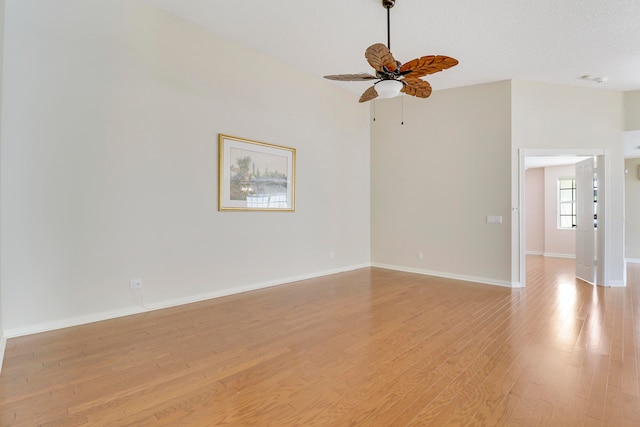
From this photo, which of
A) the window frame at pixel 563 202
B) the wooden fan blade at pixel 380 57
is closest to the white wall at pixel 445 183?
the wooden fan blade at pixel 380 57

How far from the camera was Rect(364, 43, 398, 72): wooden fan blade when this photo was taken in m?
2.53

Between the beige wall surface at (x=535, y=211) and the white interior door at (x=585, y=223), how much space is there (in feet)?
11.4

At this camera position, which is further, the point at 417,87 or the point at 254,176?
the point at 254,176

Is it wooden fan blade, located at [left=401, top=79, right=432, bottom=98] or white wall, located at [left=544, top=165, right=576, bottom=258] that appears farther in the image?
white wall, located at [left=544, top=165, right=576, bottom=258]

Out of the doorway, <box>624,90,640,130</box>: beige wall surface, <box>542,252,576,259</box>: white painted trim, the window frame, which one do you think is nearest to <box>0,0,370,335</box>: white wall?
the doorway

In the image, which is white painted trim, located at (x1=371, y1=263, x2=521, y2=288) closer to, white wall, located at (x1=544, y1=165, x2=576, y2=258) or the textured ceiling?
the textured ceiling

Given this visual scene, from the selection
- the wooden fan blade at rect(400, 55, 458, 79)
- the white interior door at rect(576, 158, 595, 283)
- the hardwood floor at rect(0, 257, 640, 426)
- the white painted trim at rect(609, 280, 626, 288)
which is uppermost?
the wooden fan blade at rect(400, 55, 458, 79)

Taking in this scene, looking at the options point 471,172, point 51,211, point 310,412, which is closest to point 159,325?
point 51,211

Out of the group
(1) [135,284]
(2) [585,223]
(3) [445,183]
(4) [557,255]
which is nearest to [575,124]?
(2) [585,223]

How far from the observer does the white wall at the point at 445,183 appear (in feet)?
17.0

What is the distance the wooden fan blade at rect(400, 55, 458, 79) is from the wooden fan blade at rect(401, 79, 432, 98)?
0.42ft

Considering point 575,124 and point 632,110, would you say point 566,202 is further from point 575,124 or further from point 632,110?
point 575,124

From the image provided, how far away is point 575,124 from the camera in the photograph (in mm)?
5133

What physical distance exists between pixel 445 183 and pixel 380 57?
3618mm
